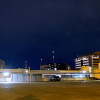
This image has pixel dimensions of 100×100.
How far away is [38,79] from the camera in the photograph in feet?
195

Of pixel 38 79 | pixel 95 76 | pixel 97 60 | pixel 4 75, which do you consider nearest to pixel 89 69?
pixel 95 76

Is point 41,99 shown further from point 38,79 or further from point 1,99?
point 38,79

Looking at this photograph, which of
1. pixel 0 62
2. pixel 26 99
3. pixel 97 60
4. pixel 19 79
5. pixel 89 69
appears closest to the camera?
pixel 26 99

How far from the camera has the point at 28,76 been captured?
57.9 m

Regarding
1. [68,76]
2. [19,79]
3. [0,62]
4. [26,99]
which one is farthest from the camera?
[0,62]

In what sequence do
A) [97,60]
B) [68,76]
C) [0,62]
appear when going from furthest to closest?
[97,60]
[0,62]
[68,76]

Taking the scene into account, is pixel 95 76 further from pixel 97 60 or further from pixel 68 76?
pixel 97 60

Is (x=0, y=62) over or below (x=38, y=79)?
over

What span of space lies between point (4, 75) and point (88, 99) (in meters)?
46.3

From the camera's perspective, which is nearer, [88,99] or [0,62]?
[88,99]

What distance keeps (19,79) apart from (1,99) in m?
42.1

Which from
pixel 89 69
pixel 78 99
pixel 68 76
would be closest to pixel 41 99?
pixel 78 99

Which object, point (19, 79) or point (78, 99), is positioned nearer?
point (78, 99)

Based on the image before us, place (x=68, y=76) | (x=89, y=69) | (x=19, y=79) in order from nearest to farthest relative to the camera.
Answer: (x=19, y=79) → (x=68, y=76) → (x=89, y=69)
